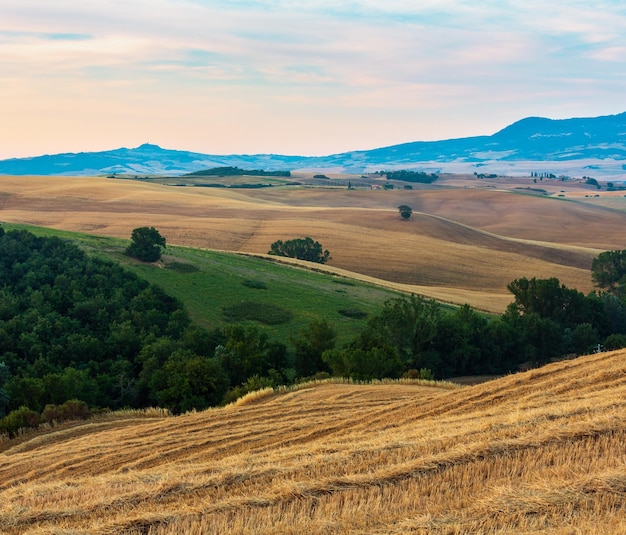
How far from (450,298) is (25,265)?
45744 mm

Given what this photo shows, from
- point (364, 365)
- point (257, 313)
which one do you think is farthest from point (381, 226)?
point (364, 365)

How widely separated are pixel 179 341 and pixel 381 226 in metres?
85.6

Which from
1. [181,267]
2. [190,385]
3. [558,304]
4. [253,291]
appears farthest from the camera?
[181,267]

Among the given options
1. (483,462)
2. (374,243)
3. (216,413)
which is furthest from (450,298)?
(483,462)

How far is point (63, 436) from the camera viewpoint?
83.3 ft

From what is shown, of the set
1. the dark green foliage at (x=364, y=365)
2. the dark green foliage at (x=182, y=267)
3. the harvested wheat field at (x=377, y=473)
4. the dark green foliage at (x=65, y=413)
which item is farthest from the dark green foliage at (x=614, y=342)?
the dark green foliage at (x=65, y=413)

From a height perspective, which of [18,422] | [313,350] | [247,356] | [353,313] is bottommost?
[313,350]

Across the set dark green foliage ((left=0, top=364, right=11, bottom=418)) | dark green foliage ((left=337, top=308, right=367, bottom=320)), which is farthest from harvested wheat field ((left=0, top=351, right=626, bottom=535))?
dark green foliage ((left=337, top=308, right=367, bottom=320))

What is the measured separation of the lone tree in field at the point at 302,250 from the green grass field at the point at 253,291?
65.2ft

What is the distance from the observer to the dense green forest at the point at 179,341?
127ft

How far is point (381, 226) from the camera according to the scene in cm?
13000

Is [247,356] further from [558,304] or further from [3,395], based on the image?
[558,304]

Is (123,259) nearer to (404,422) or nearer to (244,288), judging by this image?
(244,288)

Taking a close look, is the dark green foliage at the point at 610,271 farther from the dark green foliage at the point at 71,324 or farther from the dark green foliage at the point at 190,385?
the dark green foliage at the point at 190,385
